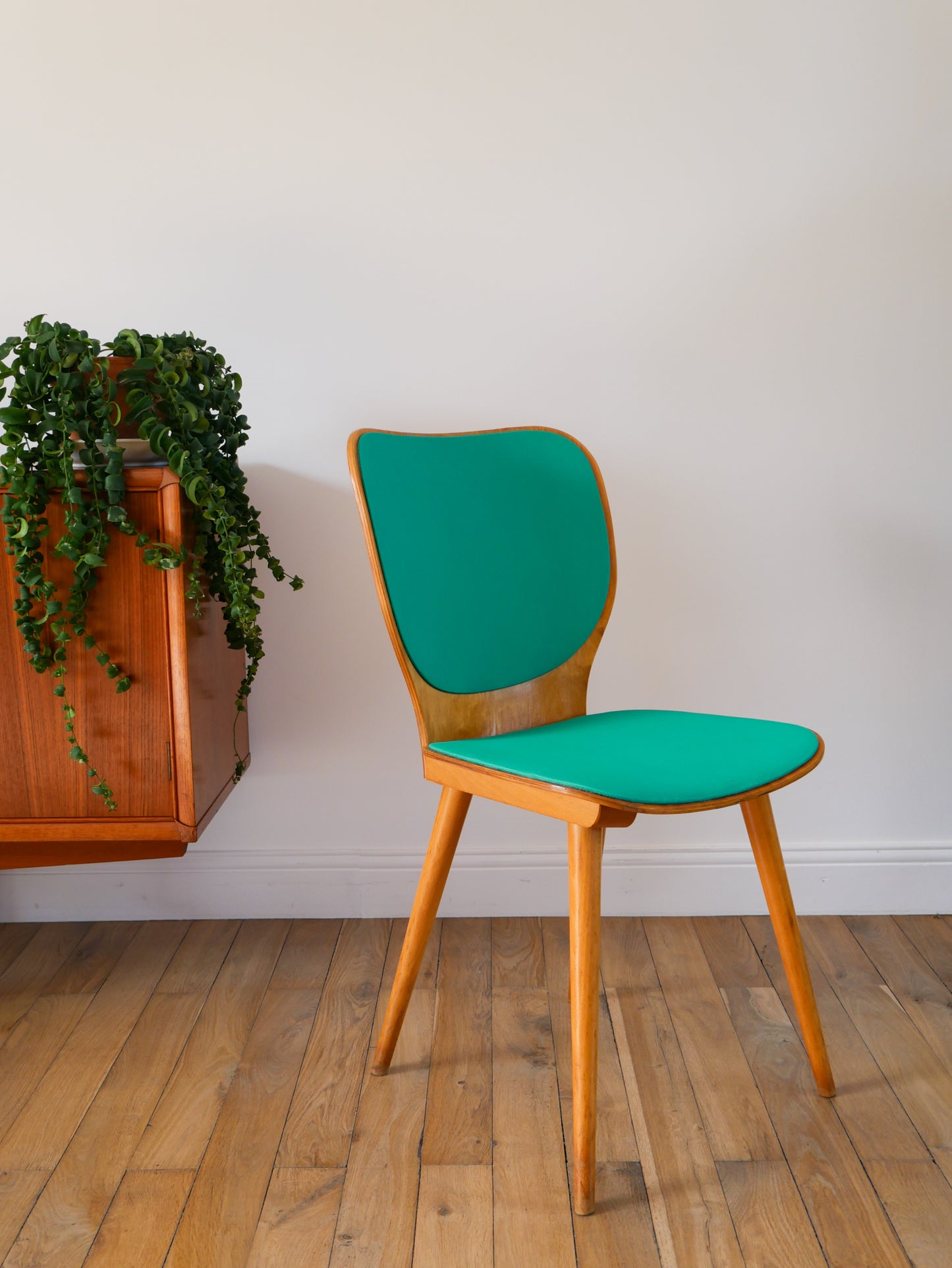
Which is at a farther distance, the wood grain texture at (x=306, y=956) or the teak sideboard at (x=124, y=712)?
the wood grain texture at (x=306, y=956)

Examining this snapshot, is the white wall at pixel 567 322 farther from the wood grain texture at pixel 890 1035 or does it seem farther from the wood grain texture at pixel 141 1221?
the wood grain texture at pixel 141 1221

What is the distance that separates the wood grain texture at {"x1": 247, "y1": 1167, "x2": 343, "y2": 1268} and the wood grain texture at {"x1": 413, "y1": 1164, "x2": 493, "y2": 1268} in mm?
101

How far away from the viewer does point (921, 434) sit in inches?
69.9

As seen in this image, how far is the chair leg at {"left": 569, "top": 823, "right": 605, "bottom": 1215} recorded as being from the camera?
1.10m

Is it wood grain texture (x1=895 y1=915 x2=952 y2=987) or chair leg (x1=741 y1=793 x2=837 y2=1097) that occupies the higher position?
chair leg (x1=741 y1=793 x2=837 y2=1097)

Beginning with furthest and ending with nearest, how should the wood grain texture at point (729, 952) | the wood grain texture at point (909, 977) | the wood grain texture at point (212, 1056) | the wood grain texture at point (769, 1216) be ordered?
1. the wood grain texture at point (729, 952)
2. the wood grain texture at point (909, 977)
3. the wood grain texture at point (212, 1056)
4. the wood grain texture at point (769, 1216)

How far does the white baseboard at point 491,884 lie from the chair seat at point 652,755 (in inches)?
22.3

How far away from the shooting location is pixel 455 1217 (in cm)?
110

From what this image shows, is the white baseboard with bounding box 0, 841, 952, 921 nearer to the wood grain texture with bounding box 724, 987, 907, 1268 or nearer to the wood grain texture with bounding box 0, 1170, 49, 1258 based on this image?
the wood grain texture with bounding box 724, 987, 907, 1268

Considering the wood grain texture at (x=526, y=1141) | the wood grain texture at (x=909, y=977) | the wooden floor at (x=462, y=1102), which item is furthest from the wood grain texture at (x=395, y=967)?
the wood grain texture at (x=909, y=977)

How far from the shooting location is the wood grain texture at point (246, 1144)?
3.48 feet

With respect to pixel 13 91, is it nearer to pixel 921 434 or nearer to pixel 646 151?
pixel 646 151

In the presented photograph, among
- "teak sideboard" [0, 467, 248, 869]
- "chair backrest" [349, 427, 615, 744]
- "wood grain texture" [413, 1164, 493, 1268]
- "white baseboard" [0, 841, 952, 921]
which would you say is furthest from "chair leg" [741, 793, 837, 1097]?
"teak sideboard" [0, 467, 248, 869]

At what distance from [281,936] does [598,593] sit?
89 cm
